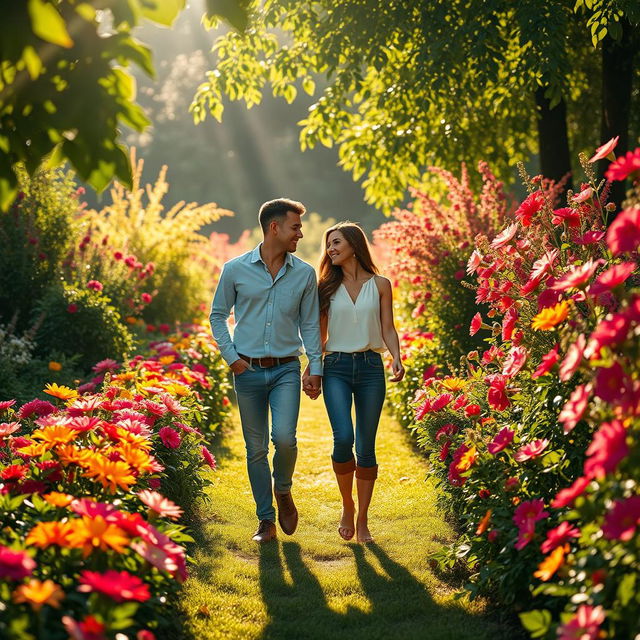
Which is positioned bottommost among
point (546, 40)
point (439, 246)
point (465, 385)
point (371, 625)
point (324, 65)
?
point (371, 625)

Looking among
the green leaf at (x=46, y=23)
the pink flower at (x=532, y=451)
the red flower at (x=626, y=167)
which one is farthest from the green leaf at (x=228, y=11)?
the pink flower at (x=532, y=451)

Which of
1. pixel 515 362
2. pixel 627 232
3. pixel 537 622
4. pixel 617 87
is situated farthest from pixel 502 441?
pixel 617 87

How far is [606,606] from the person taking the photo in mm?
2203

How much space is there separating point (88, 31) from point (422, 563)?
303 cm

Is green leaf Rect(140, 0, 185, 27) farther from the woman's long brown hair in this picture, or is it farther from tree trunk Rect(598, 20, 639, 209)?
tree trunk Rect(598, 20, 639, 209)

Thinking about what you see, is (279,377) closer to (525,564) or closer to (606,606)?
(525,564)

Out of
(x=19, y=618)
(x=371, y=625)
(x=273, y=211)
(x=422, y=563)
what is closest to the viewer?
(x=19, y=618)

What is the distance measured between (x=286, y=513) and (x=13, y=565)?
2551 millimetres

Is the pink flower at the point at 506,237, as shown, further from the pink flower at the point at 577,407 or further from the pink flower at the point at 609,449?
the pink flower at the point at 609,449

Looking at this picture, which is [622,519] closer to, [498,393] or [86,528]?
[498,393]

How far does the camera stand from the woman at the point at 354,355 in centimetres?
437

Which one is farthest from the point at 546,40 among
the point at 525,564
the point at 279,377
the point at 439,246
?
the point at 525,564

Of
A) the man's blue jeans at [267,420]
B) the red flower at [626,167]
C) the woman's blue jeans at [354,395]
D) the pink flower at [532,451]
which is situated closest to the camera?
the red flower at [626,167]

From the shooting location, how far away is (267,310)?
432 centimetres
